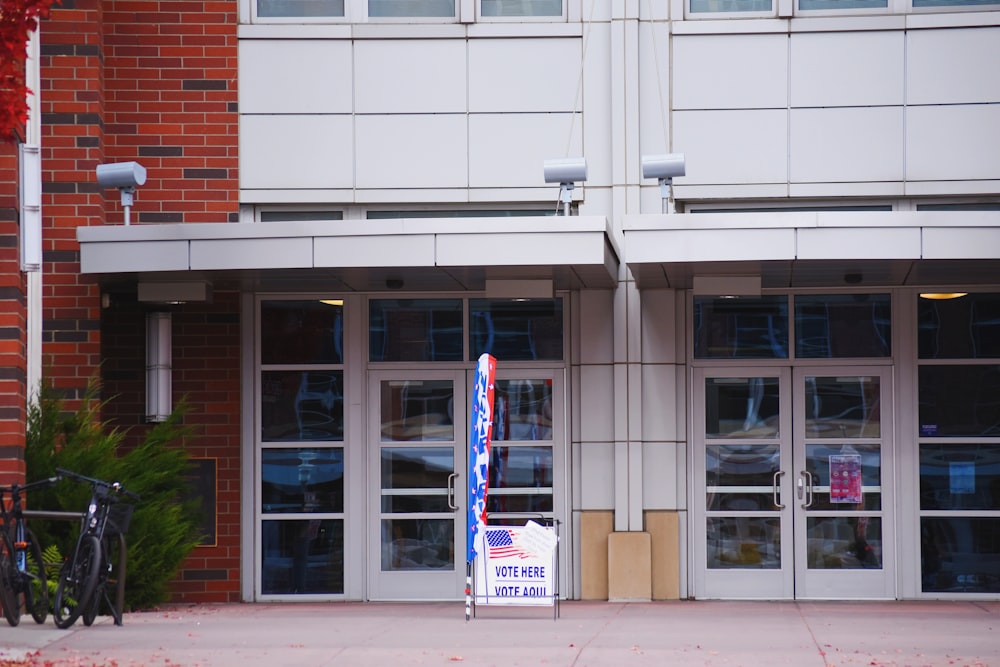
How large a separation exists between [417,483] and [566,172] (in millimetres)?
3619

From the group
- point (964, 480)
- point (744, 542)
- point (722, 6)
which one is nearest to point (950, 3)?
point (722, 6)

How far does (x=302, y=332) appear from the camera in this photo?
14.4 m

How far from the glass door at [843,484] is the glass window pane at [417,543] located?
3451 mm

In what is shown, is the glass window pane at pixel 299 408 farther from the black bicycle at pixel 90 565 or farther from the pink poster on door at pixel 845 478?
the pink poster on door at pixel 845 478

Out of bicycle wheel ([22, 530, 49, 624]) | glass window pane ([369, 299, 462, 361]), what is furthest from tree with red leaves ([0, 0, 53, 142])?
glass window pane ([369, 299, 462, 361])

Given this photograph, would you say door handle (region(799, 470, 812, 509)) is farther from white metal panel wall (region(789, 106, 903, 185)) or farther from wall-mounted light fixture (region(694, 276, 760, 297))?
white metal panel wall (region(789, 106, 903, 185))

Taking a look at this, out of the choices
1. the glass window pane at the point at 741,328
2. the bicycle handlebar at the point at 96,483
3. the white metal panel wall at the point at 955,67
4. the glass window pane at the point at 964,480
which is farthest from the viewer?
the glass window pane at the point at 741,328

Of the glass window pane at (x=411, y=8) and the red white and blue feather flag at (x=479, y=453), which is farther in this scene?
the glass window pane at (x=411, y=8)

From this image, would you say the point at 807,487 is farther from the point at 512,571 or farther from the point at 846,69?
the point at 846,69

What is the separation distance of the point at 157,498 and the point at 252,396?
173cm

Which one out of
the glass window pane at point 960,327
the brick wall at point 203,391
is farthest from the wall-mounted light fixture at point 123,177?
the glass window pane at point 960,327

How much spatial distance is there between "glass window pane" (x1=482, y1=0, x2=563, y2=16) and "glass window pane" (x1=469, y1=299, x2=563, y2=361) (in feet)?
9.35

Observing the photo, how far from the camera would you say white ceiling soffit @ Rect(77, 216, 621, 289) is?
12164 mm

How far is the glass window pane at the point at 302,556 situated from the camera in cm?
1433
